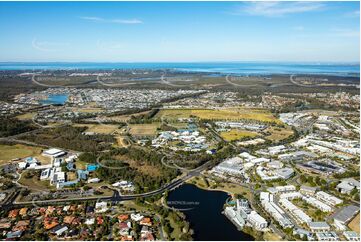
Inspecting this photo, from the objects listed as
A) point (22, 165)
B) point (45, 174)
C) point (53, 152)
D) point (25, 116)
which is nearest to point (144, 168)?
point (45, 174)

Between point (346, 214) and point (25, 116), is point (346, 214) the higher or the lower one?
the higher one

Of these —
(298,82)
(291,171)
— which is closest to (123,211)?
(291,171)

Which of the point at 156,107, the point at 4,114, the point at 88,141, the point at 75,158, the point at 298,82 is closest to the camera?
the point at 75,158

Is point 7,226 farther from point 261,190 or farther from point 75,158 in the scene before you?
point 261,190

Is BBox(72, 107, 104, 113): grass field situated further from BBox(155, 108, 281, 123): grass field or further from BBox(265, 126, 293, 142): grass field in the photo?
BBox(265, 126, 293, 142): grass field

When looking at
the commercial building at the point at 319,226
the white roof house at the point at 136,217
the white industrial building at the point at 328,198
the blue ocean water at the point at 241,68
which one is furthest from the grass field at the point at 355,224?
the blue ocean water at the point at 241,68

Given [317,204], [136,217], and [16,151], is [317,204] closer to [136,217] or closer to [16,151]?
[136,217]

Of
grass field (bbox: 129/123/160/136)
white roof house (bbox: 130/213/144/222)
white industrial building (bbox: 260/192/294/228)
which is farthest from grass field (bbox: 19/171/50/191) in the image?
grass field (bbox: 129/123/160/136)
